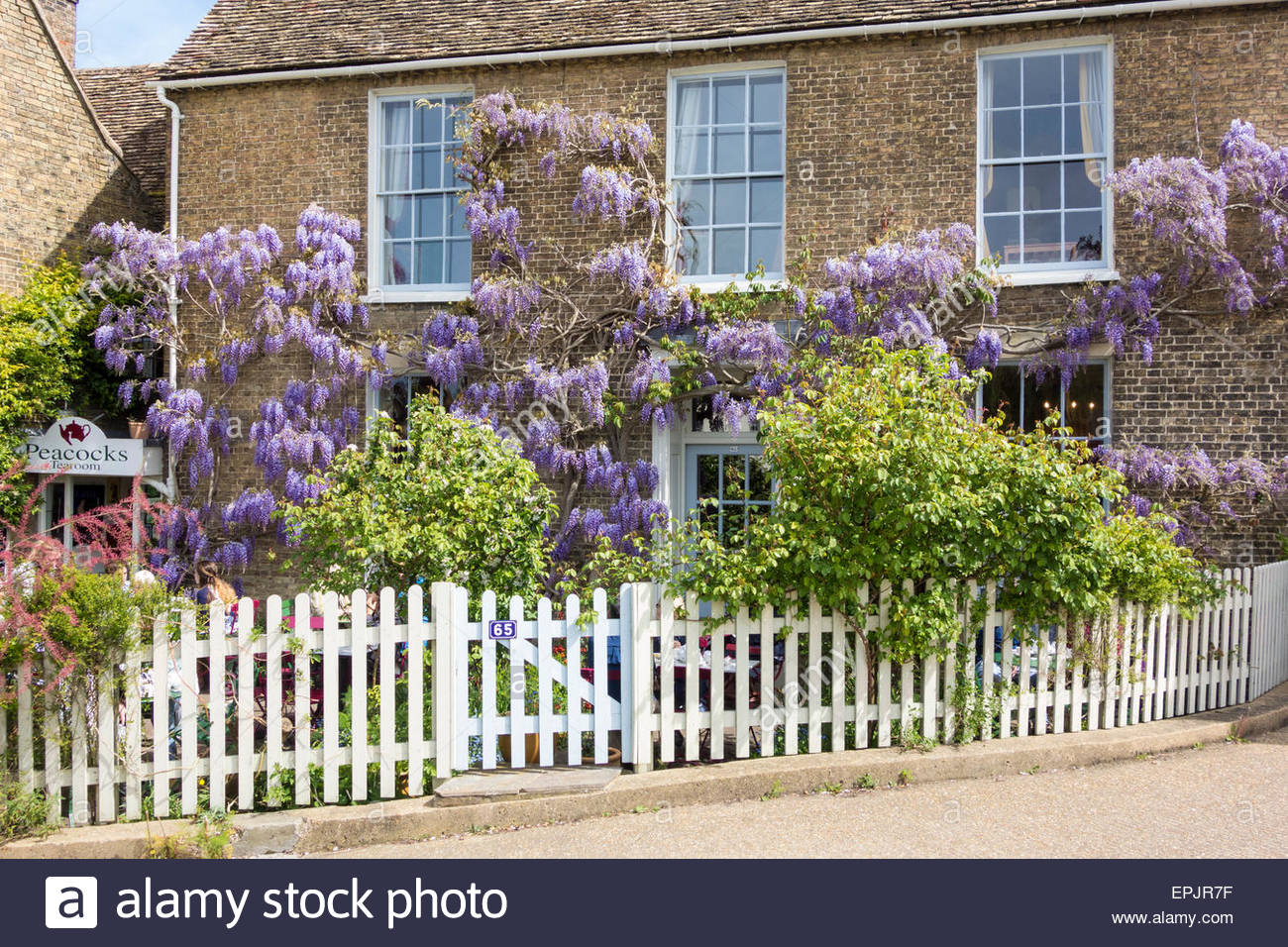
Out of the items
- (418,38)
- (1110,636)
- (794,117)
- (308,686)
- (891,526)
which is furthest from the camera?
(418,38)

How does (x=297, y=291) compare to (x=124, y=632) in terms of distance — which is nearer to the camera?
(x=124, y=632)

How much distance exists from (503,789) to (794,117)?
26.3ft

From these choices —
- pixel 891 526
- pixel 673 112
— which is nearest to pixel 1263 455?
pixel 891 526

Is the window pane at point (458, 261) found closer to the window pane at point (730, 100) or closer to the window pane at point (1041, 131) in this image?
the window pane at point (730, 100)

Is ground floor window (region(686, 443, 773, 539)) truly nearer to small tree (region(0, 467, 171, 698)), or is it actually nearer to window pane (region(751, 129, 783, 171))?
window pane (region(751, 129, 783, 171))

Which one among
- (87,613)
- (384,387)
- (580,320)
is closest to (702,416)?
(580,320)

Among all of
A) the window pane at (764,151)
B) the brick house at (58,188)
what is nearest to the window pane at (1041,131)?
the window pane at (764,151)

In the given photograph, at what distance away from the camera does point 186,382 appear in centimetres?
1209

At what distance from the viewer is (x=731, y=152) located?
36.9ft

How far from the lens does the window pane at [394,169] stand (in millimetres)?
11969

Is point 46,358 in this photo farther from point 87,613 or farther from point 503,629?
point 503,629

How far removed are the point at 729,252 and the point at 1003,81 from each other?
3320mm

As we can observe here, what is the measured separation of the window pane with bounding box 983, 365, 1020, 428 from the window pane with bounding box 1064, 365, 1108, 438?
49 centimetres

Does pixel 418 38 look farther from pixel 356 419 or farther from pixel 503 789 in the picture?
pixel 503 789
